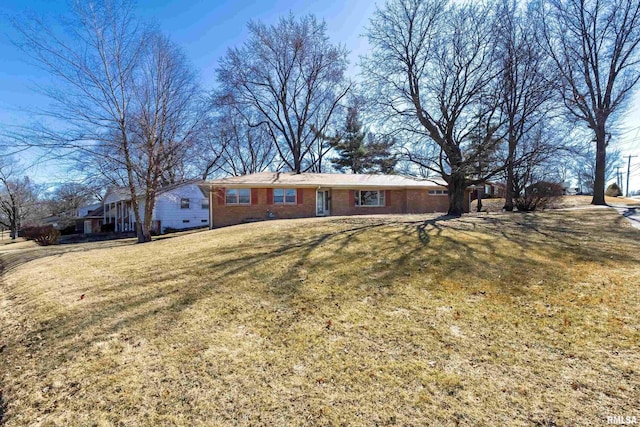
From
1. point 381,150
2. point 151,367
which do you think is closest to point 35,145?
point 151,367

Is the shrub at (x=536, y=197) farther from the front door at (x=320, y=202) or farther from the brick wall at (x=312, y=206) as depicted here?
the front door at (x=320, y=202)

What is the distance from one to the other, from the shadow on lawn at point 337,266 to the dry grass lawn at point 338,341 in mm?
50

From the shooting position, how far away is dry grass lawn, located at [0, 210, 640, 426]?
2.71 metres

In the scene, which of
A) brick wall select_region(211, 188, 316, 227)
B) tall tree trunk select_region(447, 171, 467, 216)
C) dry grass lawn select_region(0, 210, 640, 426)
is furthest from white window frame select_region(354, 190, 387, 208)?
dry grass lawn select_region(0, 210, 640, 426)

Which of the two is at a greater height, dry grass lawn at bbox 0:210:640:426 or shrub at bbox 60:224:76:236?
dry grass lawn at bbox 0:210:640:426

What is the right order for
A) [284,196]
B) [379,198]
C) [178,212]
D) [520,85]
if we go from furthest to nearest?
1. [178,212]
2. [379,198]
3. [284,196]
4. [520,85]

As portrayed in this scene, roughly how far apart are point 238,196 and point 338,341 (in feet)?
55.6

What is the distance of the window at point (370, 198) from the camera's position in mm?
22375

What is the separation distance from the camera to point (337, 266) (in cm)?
639

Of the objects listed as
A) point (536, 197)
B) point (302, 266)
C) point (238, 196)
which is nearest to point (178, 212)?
point (238, 196)

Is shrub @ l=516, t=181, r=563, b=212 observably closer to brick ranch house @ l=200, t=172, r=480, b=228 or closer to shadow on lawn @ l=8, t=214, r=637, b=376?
brick ranch house @ l=200, t=172, r=480, b=228

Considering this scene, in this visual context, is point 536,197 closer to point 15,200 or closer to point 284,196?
point 284,196

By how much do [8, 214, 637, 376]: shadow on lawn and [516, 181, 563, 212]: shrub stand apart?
34.5 feet

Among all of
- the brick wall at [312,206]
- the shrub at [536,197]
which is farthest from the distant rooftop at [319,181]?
the shrub at [536,197]
